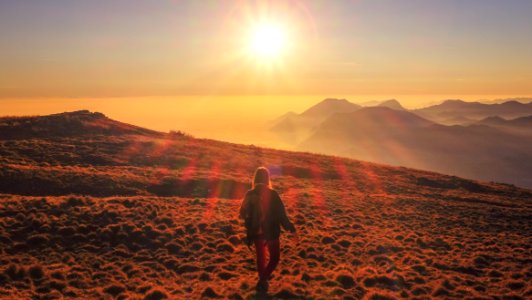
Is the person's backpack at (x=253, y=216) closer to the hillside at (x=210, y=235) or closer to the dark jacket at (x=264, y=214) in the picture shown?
the dark jacket at (x=264, y=214)

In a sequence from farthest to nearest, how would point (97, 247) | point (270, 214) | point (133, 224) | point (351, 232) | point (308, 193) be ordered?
point (308, 193), point (351, 232), point (133, 224), point (97, 247), point (270, 214)

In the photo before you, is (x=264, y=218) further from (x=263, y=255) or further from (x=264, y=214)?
(x=263, y=255)

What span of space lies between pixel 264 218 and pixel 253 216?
313 mm

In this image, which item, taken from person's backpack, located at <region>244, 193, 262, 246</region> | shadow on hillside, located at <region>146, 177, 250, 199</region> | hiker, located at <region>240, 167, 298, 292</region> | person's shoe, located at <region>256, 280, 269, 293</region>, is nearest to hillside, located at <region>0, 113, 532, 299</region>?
shadow on hillside, located at <region>146, 177, 250, 199</region>

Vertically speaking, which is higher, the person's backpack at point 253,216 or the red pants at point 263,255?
the person's backpack at point 253,216

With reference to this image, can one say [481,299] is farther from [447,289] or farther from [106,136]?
[106,136]

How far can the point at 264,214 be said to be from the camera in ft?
32.9

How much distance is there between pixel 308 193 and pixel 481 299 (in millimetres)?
Answer: 17124

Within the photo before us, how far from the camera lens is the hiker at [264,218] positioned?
997 cm

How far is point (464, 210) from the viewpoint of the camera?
25.6 metres

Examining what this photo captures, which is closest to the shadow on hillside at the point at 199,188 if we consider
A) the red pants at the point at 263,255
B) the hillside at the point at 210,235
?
the hillside at the point at 210,235

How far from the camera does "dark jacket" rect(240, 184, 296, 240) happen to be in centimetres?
998

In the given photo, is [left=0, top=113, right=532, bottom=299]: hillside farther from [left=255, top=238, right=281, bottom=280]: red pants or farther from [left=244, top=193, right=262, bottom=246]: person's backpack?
[left=244, top=193, right=262, bottom=246]: person's backpack

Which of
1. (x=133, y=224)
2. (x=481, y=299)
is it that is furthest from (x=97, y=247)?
(x=481, y=299)
